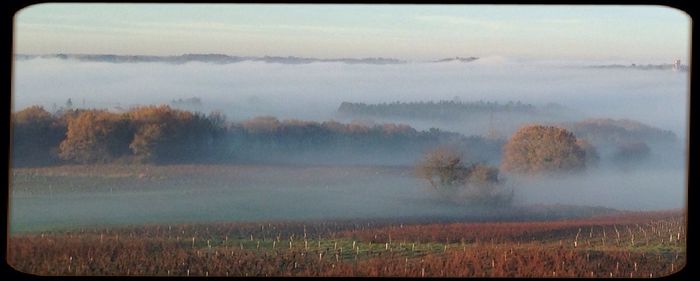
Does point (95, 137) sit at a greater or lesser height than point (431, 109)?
lesser

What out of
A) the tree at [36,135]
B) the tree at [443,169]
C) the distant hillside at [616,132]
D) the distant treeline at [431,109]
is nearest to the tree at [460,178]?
the tree at [443,169]

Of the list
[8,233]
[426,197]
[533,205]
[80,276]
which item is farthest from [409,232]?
[8,233]

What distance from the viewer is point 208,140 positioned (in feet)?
8.14

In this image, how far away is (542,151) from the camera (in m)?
2.47

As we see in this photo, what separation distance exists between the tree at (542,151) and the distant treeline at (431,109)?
9 cm

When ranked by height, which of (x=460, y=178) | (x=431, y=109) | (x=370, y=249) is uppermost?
(x=431, y=109)

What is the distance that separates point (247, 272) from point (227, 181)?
341 millimetres

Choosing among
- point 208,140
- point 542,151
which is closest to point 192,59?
point 208,140

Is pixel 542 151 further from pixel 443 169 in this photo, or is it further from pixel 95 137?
pixel 95 137

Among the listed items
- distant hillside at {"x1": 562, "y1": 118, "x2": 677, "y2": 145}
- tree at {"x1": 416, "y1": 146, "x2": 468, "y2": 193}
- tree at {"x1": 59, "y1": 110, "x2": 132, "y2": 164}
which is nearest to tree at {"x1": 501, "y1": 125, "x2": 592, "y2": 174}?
distant hillside at {"x1": 562, "y1": 118, "x2": 677, "y2": 145}

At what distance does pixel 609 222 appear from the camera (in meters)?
2.53

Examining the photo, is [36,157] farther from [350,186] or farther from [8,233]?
[350,186]

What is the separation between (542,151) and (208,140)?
3.87 ft

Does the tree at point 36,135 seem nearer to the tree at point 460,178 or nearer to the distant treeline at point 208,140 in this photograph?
the distant treeline at point 208,140
